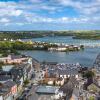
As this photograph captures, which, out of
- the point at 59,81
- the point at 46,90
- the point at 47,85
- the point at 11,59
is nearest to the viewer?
the point at 46,90

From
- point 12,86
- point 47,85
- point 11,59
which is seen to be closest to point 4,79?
point 12,86

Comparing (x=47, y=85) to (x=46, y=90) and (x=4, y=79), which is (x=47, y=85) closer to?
(x=46, y=90)

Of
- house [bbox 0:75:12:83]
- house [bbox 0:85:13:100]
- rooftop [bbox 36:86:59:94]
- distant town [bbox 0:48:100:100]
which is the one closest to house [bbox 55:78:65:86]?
distant town [bbox 0:48:100:100]

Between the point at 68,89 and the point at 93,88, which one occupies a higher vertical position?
the point at 68,89

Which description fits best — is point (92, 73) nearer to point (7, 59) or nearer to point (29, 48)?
point (7, 59)

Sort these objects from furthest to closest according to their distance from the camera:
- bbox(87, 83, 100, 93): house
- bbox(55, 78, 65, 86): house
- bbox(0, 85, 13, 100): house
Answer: bbox(55, 78, 65, 86): house
bbox(87, 83, 100, 93): house
bbox(0, 85, 13, 100): house

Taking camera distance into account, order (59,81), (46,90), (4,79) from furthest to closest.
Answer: (59,81), (4,79), (46,90)

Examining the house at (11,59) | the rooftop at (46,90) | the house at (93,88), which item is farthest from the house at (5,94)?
the house at (11,59)

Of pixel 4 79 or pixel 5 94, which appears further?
pixel 4 79

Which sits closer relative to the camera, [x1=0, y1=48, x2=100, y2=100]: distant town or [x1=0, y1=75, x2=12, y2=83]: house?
[x1=0, y1=48, x2=100, y2=100]: distant town

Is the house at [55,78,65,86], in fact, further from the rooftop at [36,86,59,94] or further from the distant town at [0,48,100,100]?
the rooftop at [36,86,59,94]

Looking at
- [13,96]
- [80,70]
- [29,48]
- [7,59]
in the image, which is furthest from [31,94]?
[29,48]
